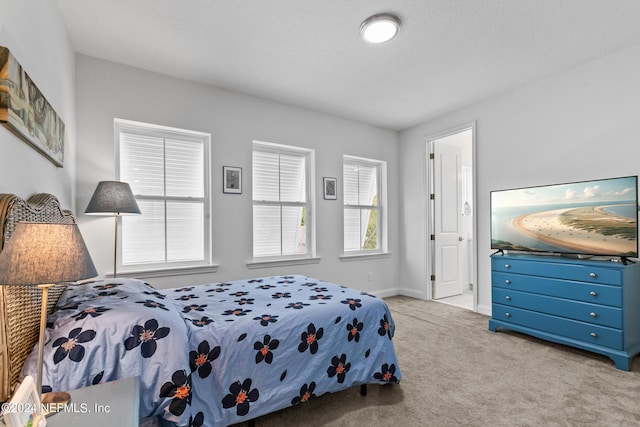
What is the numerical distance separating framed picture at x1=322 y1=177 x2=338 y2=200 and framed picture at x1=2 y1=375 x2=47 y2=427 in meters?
3.67

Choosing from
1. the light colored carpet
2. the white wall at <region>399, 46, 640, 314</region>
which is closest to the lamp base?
the light colored carpet

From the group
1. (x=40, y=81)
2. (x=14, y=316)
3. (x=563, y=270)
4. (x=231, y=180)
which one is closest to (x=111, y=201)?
(x=40, y=81)

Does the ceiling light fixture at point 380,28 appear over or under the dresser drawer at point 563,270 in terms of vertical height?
over

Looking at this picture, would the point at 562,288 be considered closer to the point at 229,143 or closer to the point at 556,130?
the point at 556,130

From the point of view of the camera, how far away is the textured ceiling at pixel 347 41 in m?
2.27

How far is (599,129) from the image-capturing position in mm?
3033

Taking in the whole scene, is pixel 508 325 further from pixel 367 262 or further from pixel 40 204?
pixel 40 204

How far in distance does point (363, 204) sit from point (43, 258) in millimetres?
4250

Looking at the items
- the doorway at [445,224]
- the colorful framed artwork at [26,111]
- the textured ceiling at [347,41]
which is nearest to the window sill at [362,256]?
the doorway at [445,224]

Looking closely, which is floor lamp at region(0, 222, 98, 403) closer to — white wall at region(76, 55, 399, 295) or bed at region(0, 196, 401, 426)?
bed at region(0, 196, 401, 426)

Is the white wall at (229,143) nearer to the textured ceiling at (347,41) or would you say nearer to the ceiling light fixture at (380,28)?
the textured ceiling at (347,41)

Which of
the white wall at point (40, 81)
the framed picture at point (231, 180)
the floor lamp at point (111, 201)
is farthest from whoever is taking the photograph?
the framed picture at point (231, 180)

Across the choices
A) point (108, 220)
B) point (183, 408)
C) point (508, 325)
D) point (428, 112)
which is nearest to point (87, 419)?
point (183, 408)

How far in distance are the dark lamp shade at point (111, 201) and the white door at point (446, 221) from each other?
3.91 m
